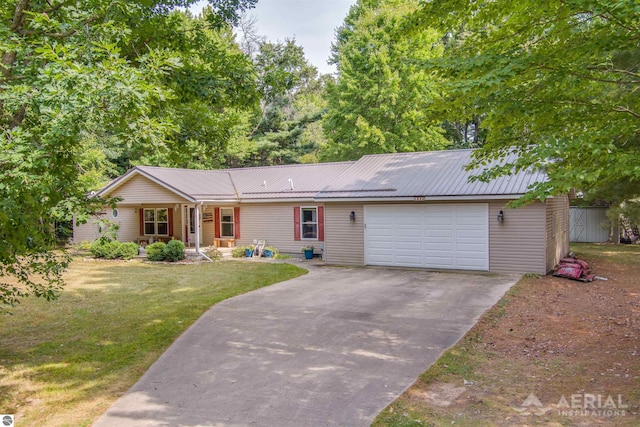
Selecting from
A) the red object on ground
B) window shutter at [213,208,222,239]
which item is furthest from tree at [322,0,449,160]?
the red object on ground

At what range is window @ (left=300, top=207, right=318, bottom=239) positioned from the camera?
17594mm

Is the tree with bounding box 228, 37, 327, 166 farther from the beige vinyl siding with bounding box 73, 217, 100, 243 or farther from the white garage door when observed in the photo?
the white garage door

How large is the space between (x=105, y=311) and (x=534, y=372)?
786 cm

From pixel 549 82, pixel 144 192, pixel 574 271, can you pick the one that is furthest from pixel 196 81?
pixel 144 192

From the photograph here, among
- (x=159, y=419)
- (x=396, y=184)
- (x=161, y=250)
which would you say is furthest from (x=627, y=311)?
(x=161, y=250)

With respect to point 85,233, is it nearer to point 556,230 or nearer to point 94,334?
point 94,334

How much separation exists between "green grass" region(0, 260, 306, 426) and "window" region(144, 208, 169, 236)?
6.61 meters

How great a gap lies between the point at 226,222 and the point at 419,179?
926cm

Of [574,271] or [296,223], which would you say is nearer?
[574,271]

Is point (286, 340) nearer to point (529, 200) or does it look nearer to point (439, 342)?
point (439, 342)

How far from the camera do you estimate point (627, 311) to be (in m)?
8.45

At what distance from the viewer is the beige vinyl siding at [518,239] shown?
39.6ft

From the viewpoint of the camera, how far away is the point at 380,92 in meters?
23.4

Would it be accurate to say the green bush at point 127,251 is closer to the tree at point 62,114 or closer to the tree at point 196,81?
the tree at point 196,81
